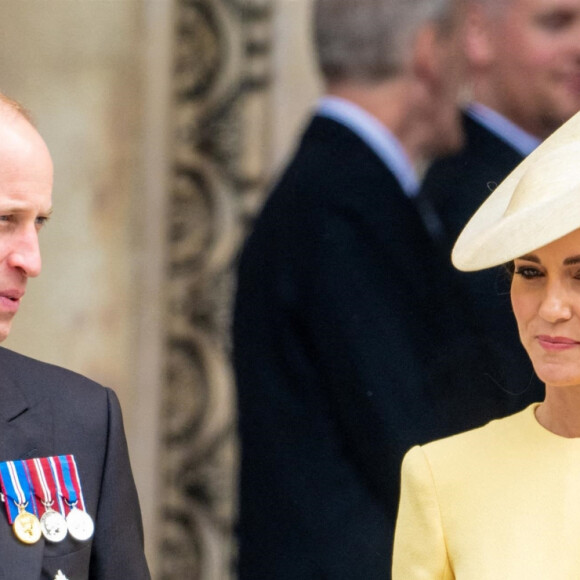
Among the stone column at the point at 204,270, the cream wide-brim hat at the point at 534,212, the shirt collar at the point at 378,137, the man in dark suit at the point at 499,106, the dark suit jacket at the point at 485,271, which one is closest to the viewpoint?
the cream wide-brim hat at the point at 534,212

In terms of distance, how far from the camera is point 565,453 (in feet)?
7.72

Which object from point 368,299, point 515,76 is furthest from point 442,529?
point 515,76

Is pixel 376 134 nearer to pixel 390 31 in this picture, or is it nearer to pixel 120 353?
pixel 390 31

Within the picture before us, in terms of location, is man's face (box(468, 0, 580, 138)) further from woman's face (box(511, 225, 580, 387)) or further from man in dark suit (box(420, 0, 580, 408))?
woman's face (box(511, 225, 580, 387))

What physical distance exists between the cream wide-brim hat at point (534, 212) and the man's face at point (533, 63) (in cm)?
84

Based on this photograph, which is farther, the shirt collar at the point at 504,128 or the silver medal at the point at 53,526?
the shirt collar at the point at 504,128

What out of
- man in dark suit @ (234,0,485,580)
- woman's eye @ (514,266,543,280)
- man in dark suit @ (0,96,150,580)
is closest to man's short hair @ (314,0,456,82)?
man in dark suit @ (234,0,485,580)

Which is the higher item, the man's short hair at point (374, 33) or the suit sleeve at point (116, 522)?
the man's short hair at point (374, 33)

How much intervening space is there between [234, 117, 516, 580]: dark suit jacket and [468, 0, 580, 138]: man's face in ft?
1.25

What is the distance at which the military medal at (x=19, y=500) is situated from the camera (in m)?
2.40

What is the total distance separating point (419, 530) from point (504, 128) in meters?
1.29

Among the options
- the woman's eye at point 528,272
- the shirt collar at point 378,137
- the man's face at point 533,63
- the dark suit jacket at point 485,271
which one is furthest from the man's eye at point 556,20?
the woman's eye at point 528,272

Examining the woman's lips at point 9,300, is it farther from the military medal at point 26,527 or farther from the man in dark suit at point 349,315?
the man in dark suit at point 349,315

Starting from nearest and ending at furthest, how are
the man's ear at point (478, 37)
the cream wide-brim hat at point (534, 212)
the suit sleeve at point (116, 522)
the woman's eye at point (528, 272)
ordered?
the cream wide-brim hat at point (534, 212) < the woman's eye at point (528, 272) < the suit sleeve at point (116, 522) < the man's ear at point (478, 37)
